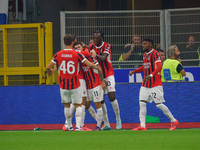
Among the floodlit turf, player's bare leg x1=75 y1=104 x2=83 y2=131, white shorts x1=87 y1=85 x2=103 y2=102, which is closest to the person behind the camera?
the floodlit turf

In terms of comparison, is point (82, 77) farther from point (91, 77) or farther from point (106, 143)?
point (106, 143)

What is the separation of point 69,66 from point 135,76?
489 cm

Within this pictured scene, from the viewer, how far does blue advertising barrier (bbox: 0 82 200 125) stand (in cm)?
1276

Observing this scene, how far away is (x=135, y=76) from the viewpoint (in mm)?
14125

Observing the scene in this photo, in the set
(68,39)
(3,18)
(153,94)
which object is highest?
(3,18)

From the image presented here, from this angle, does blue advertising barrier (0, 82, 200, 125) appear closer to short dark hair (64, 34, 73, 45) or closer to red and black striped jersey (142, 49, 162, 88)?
red and black striped jersey (142, 49, 162, 88)

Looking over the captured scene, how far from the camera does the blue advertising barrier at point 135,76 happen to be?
13812 millimetres

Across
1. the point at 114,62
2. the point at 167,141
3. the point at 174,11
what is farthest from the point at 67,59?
the point at 174,11

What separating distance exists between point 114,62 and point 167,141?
23.1ft

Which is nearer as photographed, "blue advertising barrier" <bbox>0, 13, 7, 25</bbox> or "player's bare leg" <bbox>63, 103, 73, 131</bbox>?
"player's bare leg" <bbox>63, 103, 73, 131</bbox>

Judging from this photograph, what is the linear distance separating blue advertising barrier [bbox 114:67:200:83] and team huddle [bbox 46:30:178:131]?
3.20 metres

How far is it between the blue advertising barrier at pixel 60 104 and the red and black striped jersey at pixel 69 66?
11.2 ft

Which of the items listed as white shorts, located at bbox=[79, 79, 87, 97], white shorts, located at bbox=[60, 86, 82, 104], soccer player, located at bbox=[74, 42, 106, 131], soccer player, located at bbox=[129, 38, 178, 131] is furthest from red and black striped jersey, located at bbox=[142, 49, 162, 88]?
white shorts, located at bbox=[60, 86, 82, 104]

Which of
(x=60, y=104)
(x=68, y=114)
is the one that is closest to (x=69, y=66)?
(x=68, y=114)
